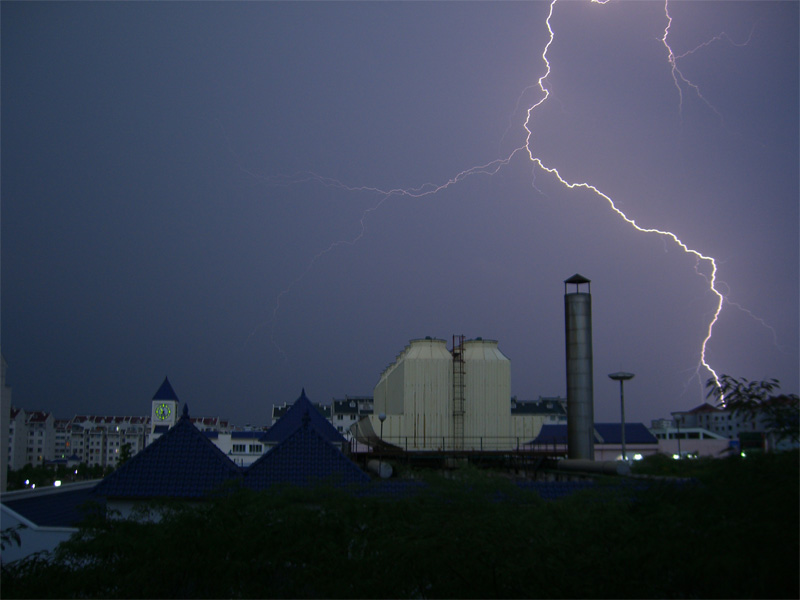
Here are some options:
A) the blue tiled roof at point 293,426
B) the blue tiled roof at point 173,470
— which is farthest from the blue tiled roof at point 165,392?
the blue tiled roof at point 173,470

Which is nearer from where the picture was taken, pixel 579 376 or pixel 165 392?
pixel 579 376

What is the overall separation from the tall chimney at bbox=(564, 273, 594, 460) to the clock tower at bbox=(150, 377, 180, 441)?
157ft

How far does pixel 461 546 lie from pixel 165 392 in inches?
2500

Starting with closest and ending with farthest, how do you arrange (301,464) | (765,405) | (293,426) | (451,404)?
(765,405) → (301,464) → (451,404) → (293,426)

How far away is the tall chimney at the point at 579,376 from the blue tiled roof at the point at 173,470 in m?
16.7

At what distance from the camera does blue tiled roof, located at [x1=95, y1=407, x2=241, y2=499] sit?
15.6 meters

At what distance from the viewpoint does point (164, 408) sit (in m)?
66.3

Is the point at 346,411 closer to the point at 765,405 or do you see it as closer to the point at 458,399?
the point at 458,399

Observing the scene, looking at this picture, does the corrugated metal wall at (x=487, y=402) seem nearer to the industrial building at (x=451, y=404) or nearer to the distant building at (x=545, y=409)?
the industrial building at (x=451, y=404)

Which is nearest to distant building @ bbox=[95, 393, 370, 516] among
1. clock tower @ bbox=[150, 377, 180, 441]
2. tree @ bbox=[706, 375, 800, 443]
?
tree @ bbox=[706, 375, 800, 443]

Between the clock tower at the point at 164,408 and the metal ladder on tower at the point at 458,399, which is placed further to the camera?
the clock tower at the point at 164,408

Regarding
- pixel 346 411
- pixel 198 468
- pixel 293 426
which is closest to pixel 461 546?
pixel 198 468

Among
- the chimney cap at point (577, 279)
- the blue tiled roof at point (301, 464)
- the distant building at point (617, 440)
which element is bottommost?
the distant building at point (617, 440)

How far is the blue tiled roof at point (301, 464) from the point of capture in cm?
1520
